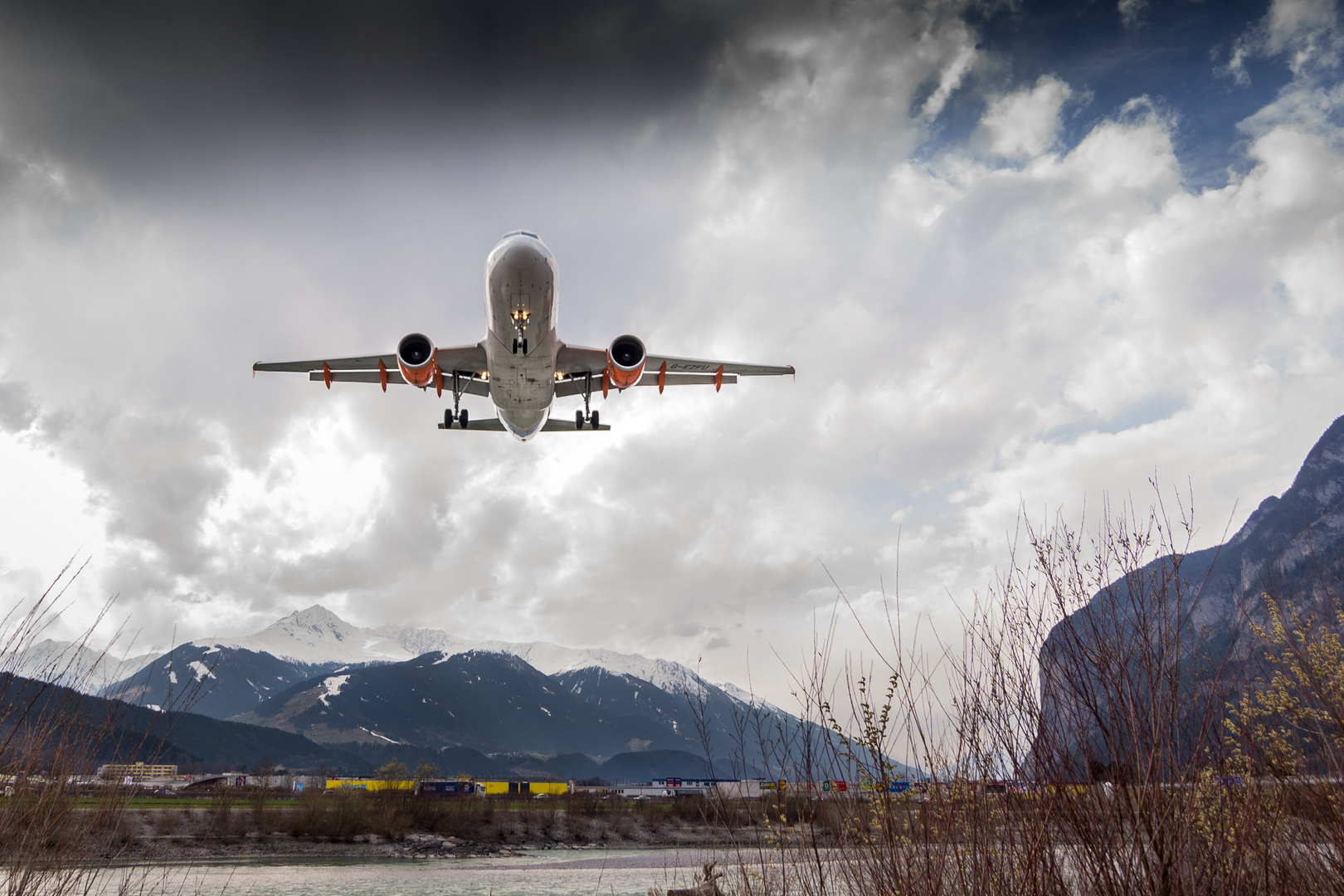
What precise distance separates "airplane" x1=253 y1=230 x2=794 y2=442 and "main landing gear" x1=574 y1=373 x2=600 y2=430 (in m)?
0.04

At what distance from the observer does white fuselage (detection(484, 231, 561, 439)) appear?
18.0m

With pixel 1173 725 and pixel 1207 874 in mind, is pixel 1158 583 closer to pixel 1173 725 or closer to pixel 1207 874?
pixel 1173 725

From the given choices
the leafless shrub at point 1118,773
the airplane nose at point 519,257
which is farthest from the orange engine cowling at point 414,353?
the leafless shrub at point 1118,773

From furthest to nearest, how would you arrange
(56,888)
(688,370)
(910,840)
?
(688,370)
(56,888)
(910,840)

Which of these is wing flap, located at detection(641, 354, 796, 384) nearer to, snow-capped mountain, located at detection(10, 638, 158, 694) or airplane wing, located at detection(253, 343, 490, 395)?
airplane wing, located at detection(253, 343, 490, 395)

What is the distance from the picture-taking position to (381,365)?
74.2ft

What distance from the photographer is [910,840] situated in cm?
374

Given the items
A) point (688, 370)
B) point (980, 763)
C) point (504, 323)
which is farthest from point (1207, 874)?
point (688, 370)

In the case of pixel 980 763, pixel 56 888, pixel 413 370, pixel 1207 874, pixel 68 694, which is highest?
pixel 413 370

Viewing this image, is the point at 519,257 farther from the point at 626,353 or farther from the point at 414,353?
the point at 414,353

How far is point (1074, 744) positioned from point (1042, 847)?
609 millimetres

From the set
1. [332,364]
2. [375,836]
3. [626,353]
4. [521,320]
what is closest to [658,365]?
[626,353]

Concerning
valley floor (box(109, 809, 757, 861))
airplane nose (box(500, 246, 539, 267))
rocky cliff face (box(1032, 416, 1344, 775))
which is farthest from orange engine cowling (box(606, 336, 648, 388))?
valley floor (box(109, 809, 757, 861))

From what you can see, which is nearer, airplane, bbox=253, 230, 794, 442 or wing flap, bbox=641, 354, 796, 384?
airplane, bbox=253, 230, 794, 442
